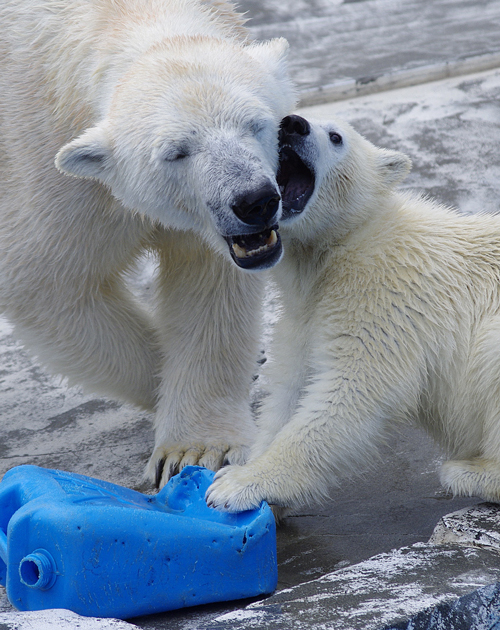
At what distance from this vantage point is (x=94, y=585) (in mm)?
1704

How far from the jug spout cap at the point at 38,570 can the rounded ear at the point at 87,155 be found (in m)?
0.99

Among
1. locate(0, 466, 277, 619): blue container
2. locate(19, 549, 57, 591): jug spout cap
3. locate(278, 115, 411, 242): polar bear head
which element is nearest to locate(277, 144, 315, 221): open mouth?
locate(278, 115, 411, 242): polar bear head

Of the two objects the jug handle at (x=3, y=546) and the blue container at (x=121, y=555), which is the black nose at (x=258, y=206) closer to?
the blue container at (x=121, y=555)

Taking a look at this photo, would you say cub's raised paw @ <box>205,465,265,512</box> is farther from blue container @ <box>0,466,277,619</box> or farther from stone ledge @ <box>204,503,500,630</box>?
stone ledge @ <box>204,503,500,630</box>

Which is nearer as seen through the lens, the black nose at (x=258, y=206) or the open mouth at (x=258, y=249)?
the black nose at (x=258, y=206)

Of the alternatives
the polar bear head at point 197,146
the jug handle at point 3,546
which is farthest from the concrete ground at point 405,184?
the polar bear head at point 197,146

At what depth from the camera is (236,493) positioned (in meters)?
1.90

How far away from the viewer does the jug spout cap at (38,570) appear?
5.57ft

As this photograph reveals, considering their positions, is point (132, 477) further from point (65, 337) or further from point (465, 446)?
point (465, 446)

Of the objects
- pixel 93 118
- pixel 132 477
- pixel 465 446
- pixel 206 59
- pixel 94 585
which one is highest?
pixel 206 59

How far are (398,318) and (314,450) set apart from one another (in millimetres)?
396

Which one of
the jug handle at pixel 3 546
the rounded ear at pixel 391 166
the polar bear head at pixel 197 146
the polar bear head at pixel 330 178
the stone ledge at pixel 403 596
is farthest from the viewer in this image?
the rounded ear at pixel 391 166

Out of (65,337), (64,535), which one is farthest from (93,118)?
(64,535)

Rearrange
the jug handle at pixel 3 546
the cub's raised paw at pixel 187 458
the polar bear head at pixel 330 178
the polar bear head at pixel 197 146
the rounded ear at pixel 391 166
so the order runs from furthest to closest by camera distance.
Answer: the cub's raised paw at pixel 187 458
the rounded ear at pixel 391 166
the polar bear head at pixel 330 178
the polar bear head at pixel 197 146
the jug handle at pixel 3 546
